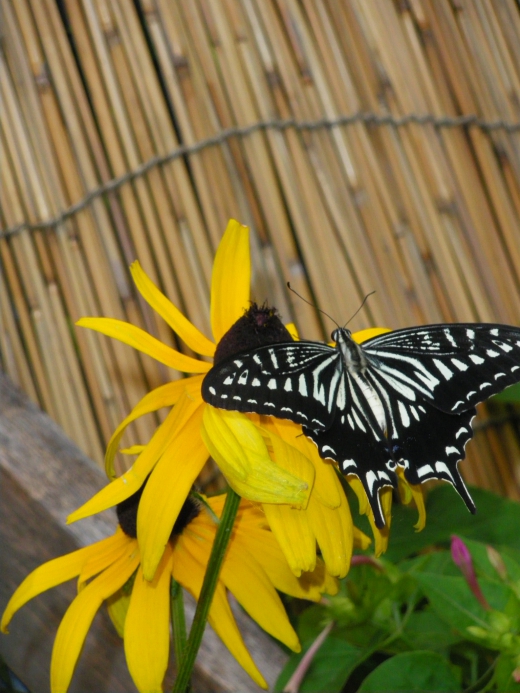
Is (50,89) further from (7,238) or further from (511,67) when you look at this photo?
(511,67)

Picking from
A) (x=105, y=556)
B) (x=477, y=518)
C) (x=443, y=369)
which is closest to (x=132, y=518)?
(x=105, y=556)

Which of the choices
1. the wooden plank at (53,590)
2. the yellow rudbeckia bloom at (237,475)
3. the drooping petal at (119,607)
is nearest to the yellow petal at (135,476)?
the yellow rudbeckia bloom at (237,475)

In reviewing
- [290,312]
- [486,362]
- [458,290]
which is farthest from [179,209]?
[486,362]

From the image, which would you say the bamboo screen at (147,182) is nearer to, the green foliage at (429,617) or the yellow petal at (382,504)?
the green foliage at (429,617)

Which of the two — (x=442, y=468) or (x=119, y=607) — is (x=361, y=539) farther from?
(x=119, y=607)

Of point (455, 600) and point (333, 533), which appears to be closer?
point (333, 533)
